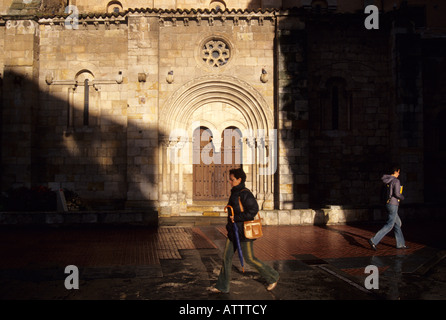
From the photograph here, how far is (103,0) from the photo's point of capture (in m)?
18.1

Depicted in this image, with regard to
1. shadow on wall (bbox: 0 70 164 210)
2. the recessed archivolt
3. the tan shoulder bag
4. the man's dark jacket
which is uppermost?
the recessed archivolt

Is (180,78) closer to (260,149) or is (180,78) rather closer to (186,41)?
(186,41)

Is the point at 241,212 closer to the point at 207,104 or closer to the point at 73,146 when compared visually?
the point at 207,104

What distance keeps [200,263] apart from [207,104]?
9.63 metres

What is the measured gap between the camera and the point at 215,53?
1532 cm

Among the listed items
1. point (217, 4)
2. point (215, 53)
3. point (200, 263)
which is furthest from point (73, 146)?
point (200, 263)

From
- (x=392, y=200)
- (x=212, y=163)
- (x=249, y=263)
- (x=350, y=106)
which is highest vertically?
(x=350, y=106)

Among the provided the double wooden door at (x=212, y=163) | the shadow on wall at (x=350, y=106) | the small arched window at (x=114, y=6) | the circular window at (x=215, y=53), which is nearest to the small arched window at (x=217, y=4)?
the circular window at (x=215, y=53)

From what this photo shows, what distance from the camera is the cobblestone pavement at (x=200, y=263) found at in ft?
17.9

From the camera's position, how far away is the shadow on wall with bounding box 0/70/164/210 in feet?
47.5

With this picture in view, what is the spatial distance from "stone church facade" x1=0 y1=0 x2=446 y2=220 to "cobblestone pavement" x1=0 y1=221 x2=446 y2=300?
414cm

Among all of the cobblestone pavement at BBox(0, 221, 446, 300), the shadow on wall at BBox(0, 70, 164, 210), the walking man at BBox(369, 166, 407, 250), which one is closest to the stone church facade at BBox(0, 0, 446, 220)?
the shadow on wall at BBox(0, 70, 164, 210)

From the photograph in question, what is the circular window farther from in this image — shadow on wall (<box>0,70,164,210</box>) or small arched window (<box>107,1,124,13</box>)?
small arched window (<box>107,1,124,13</box>)

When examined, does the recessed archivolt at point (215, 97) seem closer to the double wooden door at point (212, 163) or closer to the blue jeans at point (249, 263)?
the double wooden door at point (212, 163)
